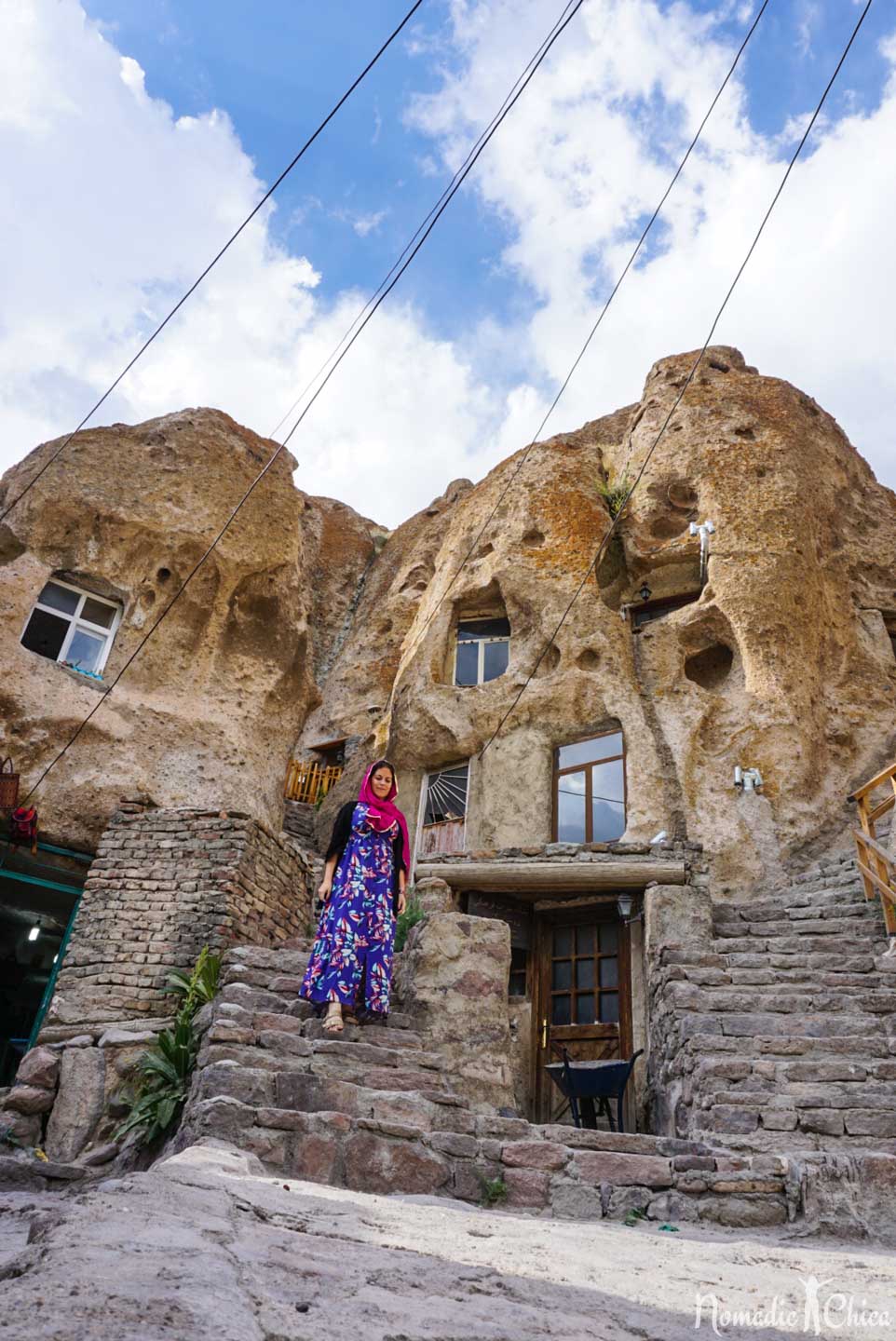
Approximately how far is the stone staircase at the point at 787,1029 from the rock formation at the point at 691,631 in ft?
11.9

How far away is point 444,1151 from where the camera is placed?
4.74 meters

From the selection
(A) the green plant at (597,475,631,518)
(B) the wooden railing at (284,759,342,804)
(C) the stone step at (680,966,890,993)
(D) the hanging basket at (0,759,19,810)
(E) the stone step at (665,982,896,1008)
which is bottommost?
(E) the stone step at (665,982,896,1008)

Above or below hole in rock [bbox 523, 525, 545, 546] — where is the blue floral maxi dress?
below

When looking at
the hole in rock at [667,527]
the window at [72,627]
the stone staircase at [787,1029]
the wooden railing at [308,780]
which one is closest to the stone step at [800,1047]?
the stone staircase at [787,1029]

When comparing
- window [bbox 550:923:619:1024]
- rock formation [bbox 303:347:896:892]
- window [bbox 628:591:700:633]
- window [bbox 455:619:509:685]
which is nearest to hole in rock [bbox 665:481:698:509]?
rock formation [bbox 303:347:896:892]

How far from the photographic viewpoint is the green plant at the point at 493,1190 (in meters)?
4.61

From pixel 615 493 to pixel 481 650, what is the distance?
4106mm

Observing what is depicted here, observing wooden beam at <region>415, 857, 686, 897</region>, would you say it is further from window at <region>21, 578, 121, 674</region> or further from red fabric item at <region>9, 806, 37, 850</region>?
window at <region>21, 578, 121, 674</region>

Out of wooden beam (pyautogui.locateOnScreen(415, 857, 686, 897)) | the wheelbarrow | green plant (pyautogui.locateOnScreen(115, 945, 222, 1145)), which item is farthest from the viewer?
wooden beam (pyautogui.locateOnScreen(415, 857, 686, 897))

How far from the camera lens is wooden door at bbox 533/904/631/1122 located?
33.7ft

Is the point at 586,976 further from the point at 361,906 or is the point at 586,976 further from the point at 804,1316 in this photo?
the point at 804,1316

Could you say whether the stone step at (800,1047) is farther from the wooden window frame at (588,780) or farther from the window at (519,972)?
the wooden window frame at (588,780)

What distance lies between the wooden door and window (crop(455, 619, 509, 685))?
17.0 ft

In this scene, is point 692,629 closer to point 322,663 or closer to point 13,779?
point 322,663
